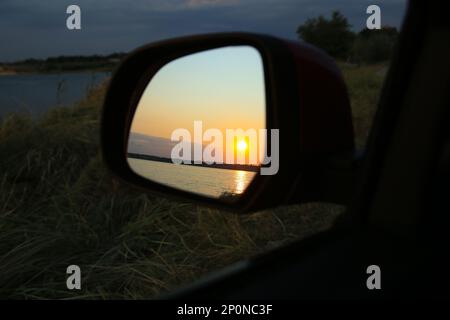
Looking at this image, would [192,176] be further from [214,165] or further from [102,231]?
[102,231]

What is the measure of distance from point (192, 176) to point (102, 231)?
2292 millimetres

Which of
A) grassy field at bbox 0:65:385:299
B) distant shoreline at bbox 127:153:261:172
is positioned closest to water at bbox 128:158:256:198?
distant shoreline at bbox 127:153:261:172

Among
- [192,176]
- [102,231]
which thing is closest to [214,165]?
[192,176]

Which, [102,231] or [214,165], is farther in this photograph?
[102,231]

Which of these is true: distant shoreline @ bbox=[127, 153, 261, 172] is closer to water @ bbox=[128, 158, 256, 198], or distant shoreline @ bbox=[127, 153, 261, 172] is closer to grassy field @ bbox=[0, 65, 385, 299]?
water @ bbox=[128, 158, 256, 198]

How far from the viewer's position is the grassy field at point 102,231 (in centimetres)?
310

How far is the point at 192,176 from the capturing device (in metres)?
1.68

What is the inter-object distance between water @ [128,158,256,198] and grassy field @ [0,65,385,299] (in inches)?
53.0

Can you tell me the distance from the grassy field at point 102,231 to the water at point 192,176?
53.0 inches

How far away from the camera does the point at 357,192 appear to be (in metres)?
0.85

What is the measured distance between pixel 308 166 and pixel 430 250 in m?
0.28

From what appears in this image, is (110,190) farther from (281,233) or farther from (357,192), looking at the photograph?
(357,192)

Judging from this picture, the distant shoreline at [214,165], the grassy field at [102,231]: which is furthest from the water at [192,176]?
the grassy field at [102,231]

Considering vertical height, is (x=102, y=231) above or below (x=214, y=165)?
below
